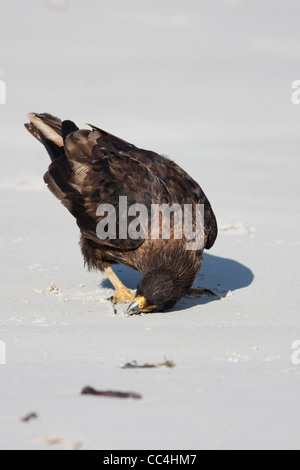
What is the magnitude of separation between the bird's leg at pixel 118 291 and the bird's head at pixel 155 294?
58 centimetres

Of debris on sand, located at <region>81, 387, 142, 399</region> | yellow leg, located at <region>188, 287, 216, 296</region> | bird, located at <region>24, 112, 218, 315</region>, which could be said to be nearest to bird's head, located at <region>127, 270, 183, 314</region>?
bird, located at <region>24, 112, 218, 315</region>

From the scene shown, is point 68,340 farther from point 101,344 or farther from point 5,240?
point 5,240

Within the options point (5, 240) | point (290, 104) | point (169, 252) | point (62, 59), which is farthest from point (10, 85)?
point (169, 252)

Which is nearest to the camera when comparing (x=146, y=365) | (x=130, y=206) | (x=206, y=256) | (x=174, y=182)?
(x=146, y=365)

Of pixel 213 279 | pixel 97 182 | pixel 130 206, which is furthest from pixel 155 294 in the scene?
pixel 213 279

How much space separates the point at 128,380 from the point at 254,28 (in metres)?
18.2

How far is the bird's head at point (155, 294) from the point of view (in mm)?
5883

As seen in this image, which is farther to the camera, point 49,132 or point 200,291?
point 49,132

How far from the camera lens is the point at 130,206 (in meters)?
6.30

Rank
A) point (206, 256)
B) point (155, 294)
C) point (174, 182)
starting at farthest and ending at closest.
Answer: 1. point (206, 256)
2. point (174, 182)
3. point (155, 294)

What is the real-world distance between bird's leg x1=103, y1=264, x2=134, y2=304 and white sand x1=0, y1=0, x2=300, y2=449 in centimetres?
16

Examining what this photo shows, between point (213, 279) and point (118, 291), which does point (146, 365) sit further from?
point (213, 279)

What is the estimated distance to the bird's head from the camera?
19.3 ft

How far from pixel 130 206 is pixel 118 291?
0.86m
